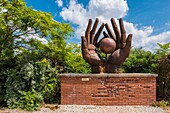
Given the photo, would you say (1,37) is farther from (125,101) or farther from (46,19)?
(125,101)

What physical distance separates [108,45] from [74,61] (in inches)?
60.6

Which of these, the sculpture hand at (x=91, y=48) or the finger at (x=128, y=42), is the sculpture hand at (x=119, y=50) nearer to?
the finger at (x=128, y=42)

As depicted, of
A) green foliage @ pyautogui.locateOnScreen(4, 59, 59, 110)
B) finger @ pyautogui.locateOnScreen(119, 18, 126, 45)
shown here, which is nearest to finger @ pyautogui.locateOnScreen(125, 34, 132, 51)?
finger @ pyautogui.locateOnScreen(119, 18, 126, 45)

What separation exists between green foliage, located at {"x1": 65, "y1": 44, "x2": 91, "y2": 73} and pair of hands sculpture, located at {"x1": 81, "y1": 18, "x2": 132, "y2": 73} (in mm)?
698

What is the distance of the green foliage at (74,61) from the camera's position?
8.79 metres

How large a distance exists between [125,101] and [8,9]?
14.6 feet

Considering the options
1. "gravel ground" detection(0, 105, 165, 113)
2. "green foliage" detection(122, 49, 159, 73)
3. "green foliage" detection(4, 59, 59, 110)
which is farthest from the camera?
"green foliage" detection(122, 49, 159, 73)

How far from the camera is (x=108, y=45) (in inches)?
327

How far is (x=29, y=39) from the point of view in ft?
28.3

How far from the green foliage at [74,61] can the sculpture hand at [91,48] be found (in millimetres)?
641

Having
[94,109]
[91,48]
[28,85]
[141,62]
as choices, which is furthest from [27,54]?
[141,62]

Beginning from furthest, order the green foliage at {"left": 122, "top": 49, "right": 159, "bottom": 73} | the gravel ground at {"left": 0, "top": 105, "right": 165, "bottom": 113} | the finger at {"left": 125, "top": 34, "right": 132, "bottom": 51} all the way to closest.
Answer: the green foliage at {"left": 122, "top": 49, "right": 159, "bottom": 73}, the finger at {"left": 125, "top": 34, "right": 132, "bottom": 51}, the gravel ground at {"left": 0, "top": 105, "right": 165, "bottom": 113}

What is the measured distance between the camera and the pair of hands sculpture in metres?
8.21

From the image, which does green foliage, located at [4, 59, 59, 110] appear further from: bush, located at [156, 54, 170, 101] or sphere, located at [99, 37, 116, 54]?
bush, located at [156, 54, 170, 101]
